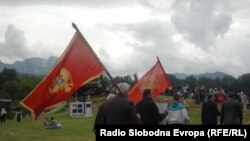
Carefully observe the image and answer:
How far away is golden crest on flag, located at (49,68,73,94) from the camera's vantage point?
40.0ft

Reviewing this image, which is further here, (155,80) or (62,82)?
(155,80)

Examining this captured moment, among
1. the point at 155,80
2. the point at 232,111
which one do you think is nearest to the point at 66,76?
the point at 232,111

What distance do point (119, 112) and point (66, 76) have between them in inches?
95.3

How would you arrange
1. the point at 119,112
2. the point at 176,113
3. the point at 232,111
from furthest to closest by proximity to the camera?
the point at 232,111, the point at 176,113, the point at 119,112

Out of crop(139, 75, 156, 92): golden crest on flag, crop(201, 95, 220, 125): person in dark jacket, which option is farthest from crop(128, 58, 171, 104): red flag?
crop(201, 95, 220, 125): person in dark jacket

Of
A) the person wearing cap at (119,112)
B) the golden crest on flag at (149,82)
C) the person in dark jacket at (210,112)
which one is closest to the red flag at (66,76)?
the person wearing cap at (119,112)

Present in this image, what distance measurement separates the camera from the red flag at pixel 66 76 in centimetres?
1205

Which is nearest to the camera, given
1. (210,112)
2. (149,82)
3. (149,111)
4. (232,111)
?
(149,111)

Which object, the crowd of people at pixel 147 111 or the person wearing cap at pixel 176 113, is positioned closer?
the crowd of people at pixel 147 111

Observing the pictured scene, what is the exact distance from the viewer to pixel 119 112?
1026 cm

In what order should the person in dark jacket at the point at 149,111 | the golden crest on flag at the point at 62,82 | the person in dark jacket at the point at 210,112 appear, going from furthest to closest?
1. the person in dark jacket at the point at 210,112
2. the person in dark jacket at the point at 149,111
3. the golden crest on flag at the point at 62,82

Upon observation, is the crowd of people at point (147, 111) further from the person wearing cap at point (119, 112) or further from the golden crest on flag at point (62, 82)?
the golden crest on flag at point (62, 82)

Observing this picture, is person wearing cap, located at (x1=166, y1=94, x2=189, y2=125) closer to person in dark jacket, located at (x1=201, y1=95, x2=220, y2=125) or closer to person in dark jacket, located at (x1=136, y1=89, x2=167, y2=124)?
person in dark jacket, located at (x1=201, y1=95, x2=220, y2=125)

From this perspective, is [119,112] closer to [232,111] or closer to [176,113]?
[176,113]
